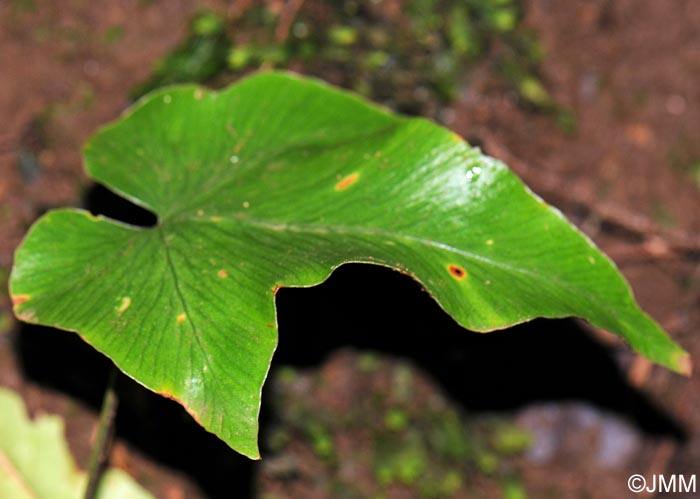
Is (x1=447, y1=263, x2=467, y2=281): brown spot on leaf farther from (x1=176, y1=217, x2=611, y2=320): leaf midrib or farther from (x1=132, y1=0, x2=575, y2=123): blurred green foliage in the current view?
(x1=132, y1=0, x2=575, y2=123): blurred green foliage

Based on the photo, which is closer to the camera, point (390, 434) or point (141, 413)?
point (141, 413)

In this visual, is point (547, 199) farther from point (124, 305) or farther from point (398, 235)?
point (124, 305)

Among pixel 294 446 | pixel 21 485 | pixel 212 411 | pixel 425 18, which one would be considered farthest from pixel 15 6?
pixel 212 411

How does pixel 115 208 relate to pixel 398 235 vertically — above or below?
below

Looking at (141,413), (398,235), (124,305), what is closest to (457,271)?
(398,235)

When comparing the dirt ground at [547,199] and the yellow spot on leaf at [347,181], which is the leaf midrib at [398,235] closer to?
the yellow spot on leaf at [347,181]

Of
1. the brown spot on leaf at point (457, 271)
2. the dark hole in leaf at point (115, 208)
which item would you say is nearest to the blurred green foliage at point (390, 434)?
the dark hole in leaf at point (115, 208)

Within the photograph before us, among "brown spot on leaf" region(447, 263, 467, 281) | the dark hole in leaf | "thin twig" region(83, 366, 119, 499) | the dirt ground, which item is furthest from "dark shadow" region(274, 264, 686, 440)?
"brown spot on leaf" region(447, 263, 467, 281)
